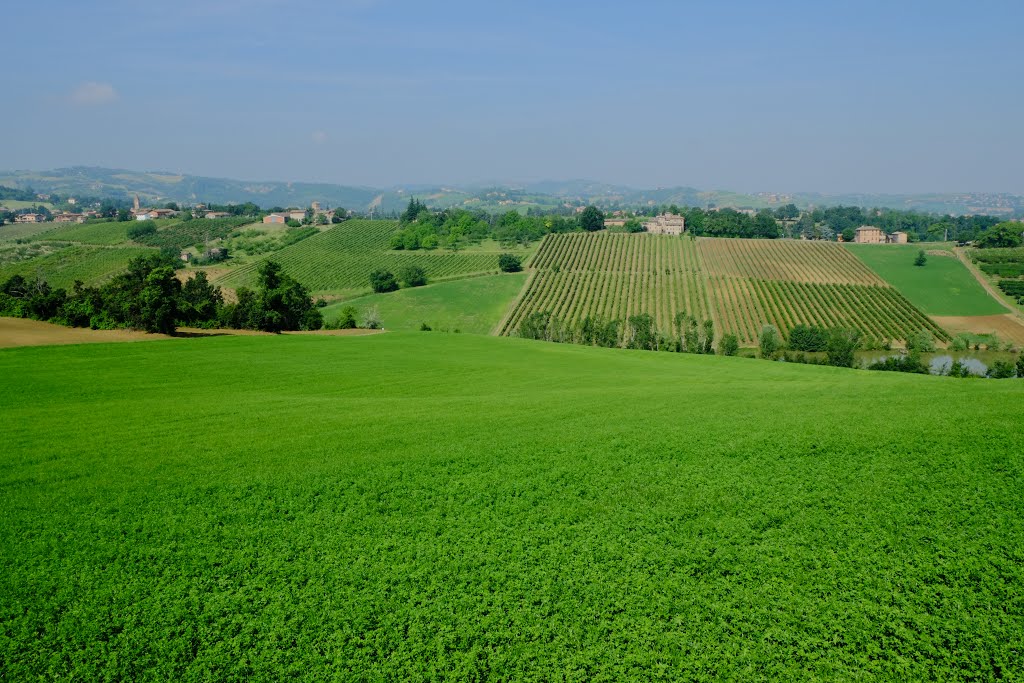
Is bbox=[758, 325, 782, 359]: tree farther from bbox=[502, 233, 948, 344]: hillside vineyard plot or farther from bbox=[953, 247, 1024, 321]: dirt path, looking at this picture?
bbox=[953, 247, 1024, 321]: dirt path

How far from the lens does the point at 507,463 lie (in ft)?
65.1

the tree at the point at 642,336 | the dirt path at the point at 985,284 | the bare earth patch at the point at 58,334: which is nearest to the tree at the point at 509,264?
the tree at the point at 642,336

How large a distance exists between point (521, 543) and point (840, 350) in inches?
3315

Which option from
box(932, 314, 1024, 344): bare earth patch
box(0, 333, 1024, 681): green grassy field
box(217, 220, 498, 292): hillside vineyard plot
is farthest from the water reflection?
box(217, 220, 498, 292): hillside vineyard plot

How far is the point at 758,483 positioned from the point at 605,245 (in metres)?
154

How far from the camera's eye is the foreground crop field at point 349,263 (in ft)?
477

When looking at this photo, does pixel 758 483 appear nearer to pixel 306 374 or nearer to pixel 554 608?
pixel 554 608

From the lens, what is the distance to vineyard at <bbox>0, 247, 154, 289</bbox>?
13538 cm

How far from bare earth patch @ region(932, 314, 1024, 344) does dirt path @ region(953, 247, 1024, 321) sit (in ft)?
10.4

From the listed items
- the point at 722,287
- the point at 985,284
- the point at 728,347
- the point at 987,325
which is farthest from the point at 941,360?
the point at 985,284

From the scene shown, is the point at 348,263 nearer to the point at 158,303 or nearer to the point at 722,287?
the point at 722,287

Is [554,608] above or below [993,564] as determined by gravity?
below

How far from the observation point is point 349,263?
16325 cm

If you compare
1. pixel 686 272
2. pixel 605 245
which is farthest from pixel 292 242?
pixel 686 272
